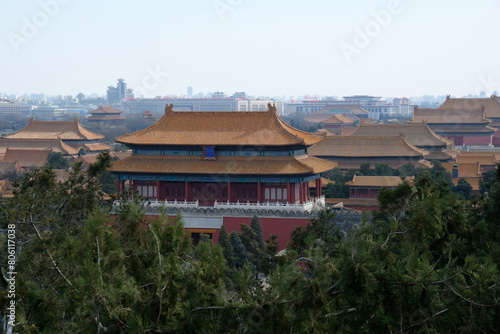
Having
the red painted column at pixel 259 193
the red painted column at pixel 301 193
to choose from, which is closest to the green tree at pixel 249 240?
the red painted column at pixel 259 193

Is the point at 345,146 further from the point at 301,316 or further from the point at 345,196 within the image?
the point at 301,316

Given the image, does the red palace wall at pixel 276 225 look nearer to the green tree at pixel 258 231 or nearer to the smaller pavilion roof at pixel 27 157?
the green tree at pixel 258 231

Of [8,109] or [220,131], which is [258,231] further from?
[8,109]

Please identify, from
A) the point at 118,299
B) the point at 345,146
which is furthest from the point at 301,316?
the point at 345,146

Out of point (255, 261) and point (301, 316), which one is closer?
point (301, 316)

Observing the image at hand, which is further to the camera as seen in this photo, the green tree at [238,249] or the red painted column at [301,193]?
the red painted column at [301,193]

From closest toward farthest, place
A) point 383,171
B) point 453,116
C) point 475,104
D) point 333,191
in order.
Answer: point 333,191, point 383,171, point 453,116, point 475,104

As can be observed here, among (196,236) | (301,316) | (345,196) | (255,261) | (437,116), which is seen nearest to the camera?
(301,316)

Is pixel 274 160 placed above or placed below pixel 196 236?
above

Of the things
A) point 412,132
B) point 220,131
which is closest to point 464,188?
point 220,131

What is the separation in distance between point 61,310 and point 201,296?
9.91 ft

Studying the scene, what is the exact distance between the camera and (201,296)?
14.9 meters

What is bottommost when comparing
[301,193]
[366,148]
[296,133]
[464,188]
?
[464,188]

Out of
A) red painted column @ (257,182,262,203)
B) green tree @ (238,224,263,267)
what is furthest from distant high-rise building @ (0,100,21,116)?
green tree @ (238,224,263,267)
